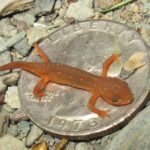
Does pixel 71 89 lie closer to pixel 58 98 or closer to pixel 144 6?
pixel 58 98

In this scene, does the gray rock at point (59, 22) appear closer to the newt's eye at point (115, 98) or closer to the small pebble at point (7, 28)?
the small pebble at point (7, 28)

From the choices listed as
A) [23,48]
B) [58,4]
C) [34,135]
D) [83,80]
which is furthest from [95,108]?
[58,4]

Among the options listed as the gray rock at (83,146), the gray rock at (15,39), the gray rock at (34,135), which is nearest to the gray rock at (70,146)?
the gray rock at (83,146)

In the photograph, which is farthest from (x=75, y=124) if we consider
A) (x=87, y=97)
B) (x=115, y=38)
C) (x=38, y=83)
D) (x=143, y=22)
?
(x=143, y=22)

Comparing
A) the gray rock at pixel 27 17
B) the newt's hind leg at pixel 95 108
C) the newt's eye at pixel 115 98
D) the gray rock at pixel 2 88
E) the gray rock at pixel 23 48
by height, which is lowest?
the gray rock at pixel 2 88

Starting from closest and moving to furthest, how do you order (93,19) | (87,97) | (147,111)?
1. (147,111)
2. (87,97)
3. (93,19)

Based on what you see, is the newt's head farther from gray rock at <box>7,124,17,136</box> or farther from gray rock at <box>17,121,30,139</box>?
gray rock at <box>7,124,17,136</box>
